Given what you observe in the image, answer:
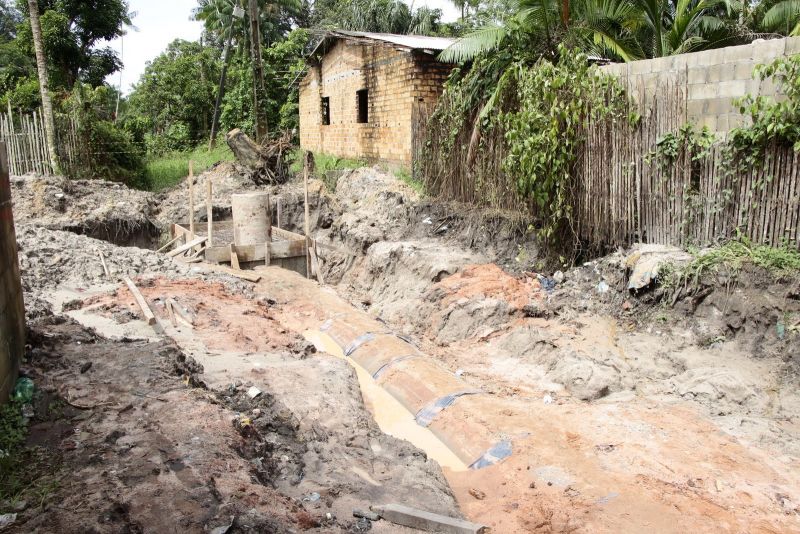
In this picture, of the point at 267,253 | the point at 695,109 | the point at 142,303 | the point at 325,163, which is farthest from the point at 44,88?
the point at 695,109

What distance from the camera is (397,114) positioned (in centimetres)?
1578

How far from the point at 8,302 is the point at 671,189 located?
23.3 feet

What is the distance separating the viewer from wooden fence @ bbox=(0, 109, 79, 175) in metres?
16.0

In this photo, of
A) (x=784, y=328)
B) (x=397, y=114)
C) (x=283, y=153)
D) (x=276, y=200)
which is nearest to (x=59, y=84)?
(x=283, y=153)

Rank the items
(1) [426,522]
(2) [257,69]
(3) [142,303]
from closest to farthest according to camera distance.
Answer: (1) [426,522]
(3) [142,303]
(2) [257,69]

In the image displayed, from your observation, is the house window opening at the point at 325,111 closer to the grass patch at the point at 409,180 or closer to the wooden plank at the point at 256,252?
the grass patch at the point at 409,180

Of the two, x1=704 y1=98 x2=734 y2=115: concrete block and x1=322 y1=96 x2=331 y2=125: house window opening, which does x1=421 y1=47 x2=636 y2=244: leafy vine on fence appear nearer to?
x1=704 y1=98 x2=734 y2=115: concrete block

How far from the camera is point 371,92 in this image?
56.6ft

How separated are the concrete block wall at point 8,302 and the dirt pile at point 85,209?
32.2ft

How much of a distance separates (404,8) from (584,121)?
27.6 m

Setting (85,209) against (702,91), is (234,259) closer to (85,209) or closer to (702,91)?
(85,209)

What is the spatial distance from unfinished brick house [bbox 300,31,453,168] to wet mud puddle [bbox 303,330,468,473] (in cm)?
827

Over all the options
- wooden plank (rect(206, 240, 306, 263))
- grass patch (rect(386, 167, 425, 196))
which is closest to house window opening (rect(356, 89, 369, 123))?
grass patch (rect(386, 167, 425, 196))

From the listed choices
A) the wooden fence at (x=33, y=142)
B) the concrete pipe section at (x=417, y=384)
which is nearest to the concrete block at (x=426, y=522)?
the concrete pipe section at (x=417, y=384)
